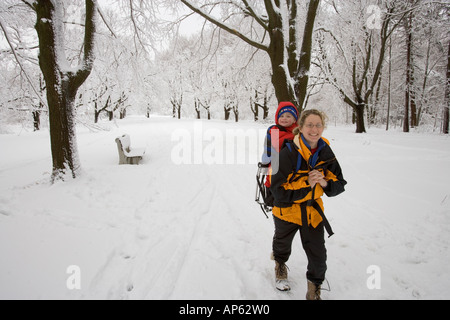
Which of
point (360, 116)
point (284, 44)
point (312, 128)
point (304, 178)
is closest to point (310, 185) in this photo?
point (304, 178)

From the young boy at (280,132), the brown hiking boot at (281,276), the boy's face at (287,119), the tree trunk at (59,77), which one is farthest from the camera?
the tree trunk at (59,77)

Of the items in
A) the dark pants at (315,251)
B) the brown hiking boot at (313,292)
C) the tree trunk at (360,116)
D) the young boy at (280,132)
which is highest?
the tree trunk at (360,116)

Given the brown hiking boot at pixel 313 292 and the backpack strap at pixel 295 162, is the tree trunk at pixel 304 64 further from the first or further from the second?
the brown hiking boot at pixel 313 292

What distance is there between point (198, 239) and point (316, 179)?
2013 mm

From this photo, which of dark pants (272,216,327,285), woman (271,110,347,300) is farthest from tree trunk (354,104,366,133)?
dark pants (272,216,327,285)

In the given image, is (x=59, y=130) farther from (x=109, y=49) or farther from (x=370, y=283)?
(x=370, y=283)

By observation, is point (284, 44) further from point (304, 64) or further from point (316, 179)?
point (316, 179)

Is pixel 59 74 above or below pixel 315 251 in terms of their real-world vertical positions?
above

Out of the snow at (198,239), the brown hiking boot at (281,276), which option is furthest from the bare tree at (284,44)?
the brown hiking boot at (281,276)

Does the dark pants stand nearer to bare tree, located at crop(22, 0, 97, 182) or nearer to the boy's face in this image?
the boy's face

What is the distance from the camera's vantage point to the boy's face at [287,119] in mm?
2459

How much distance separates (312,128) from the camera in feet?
6.20

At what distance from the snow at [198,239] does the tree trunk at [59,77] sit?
0.68 metres

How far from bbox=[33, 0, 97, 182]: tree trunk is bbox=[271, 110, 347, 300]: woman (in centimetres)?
518
